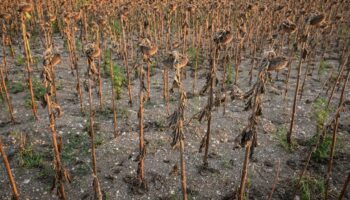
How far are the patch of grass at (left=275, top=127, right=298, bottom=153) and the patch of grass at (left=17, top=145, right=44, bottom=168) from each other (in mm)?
5096

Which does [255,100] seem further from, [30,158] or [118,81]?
[118,81]

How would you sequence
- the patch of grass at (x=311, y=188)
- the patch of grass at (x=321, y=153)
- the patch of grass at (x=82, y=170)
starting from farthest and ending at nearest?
the patch of grass at (x=321, y=153)
the patch of grass at (x=82, y=170)
the patch of grass at (x=311, y=188)

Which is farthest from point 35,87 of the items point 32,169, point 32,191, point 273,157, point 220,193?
point 273,157

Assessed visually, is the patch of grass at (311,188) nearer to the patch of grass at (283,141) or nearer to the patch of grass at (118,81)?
the patch of grass at (283,141)

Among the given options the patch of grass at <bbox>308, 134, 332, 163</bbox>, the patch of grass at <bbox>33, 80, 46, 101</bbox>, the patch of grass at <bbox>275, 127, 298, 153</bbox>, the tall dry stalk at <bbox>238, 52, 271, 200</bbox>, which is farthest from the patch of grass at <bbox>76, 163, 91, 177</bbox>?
the patch of grass at <bbox>308, 134, 332, 163</bbox>

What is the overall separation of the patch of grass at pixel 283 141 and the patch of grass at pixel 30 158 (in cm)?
510

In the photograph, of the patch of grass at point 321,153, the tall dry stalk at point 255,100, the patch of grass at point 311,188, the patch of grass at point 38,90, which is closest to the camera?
the tall dry stalk at point 255,100

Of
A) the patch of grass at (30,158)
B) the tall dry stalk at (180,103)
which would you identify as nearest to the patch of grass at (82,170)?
the patch of grass at (30,158)

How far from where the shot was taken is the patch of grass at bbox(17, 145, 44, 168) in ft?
17.4

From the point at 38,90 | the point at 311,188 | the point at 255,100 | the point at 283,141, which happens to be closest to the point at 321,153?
the point at 283,141

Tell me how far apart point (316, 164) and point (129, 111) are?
15.2ft

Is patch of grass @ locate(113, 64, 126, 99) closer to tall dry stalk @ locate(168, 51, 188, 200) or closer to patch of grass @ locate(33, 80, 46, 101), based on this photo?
patch of grass @ locate(33, 80, 46, 101)

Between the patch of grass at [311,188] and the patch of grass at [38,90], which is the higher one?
the patch of grass at [38,90]

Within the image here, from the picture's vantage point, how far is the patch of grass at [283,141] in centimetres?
625
